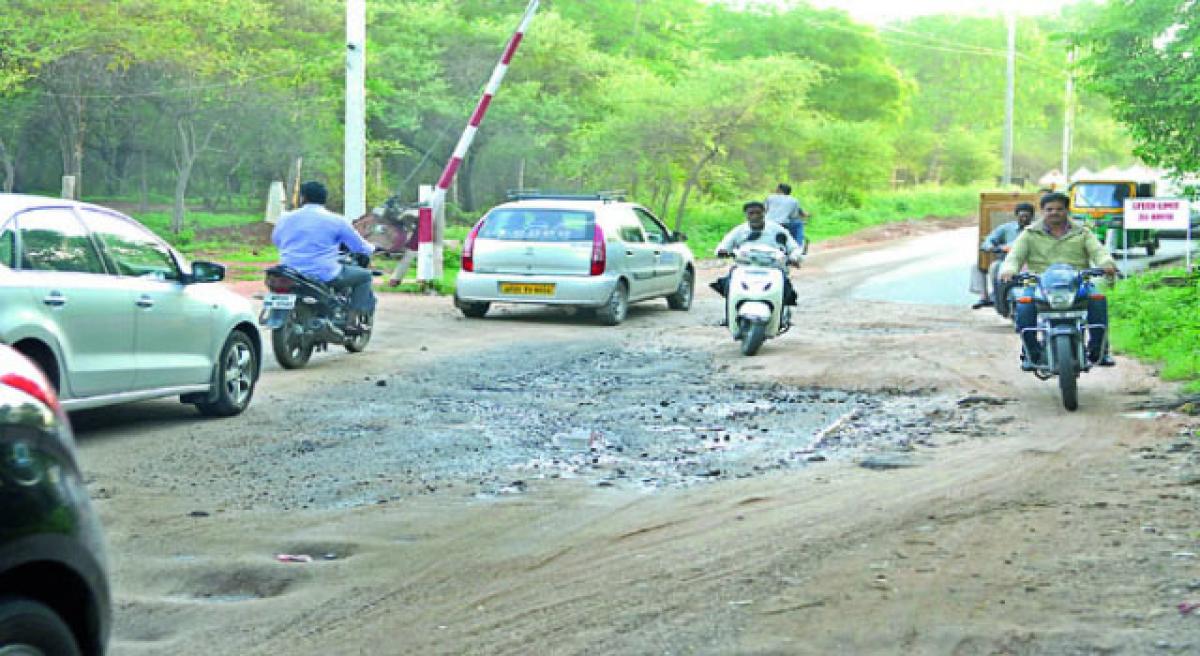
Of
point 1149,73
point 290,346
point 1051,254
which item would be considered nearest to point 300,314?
point 290,346

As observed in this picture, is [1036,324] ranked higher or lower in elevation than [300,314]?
higher

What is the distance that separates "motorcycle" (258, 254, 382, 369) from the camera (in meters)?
13.6

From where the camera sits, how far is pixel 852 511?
741 cm

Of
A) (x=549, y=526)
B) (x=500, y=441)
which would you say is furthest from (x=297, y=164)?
(x=549, y=526)

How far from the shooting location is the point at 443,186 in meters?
22.7

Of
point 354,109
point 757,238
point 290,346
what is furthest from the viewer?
point 354,109

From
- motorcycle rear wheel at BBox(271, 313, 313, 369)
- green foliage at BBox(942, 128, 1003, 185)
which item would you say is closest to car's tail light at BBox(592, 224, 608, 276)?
motorcycle rear wheel at BBox(271, 313, 313, 369)

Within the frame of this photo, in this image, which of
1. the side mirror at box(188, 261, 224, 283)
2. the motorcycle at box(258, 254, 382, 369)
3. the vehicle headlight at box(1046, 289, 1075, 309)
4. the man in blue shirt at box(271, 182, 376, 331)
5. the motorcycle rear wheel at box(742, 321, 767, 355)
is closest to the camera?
the side mirror at box(188, 261, 224, 283)

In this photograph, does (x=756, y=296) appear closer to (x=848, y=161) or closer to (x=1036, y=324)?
(x=1036, y=324)

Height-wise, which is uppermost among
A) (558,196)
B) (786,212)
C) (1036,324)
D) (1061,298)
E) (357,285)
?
(558,196)

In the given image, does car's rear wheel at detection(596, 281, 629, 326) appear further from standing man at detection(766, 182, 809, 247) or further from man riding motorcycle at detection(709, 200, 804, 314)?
standing man at detection(766, 182, 809, 247)

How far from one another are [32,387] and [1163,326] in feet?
48.0

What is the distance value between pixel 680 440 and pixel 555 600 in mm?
4337

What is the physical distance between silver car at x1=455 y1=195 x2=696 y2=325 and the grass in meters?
5.82
